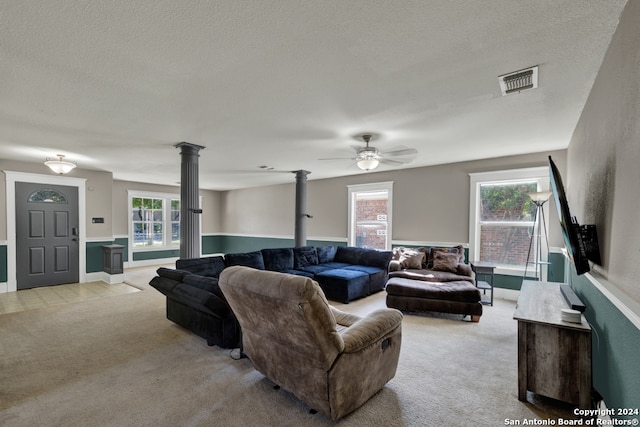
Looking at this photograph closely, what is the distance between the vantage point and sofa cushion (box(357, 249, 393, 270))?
18.9 feet

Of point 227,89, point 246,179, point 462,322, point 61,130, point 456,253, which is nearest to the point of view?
point 227,89

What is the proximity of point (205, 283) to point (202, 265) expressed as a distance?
112 cm

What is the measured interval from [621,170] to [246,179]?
7270 mm

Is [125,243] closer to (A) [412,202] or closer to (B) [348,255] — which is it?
(B) [348,255]

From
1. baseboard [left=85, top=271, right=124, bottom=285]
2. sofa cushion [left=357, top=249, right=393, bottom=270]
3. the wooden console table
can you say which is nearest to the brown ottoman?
sofa cushion [left=357, top=249, right=393, bottom=270]

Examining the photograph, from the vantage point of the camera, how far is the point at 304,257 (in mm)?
5762

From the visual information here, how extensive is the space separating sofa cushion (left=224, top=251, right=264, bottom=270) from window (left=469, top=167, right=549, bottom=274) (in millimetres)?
3964

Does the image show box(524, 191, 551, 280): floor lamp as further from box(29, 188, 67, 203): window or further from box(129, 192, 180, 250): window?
box(129, 192, 180, 250): window

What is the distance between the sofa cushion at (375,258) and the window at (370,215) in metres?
0.74

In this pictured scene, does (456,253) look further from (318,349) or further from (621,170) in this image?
(318,349)

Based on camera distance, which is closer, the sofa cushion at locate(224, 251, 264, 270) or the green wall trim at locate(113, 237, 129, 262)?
the sofa cushion at locate(224, 251, 264, 270)

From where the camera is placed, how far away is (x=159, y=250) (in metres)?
8.95

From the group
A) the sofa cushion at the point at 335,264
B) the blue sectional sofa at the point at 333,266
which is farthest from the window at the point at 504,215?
the sofa cushion at the point at 335,264

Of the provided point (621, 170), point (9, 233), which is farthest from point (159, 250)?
point (621, 170)
